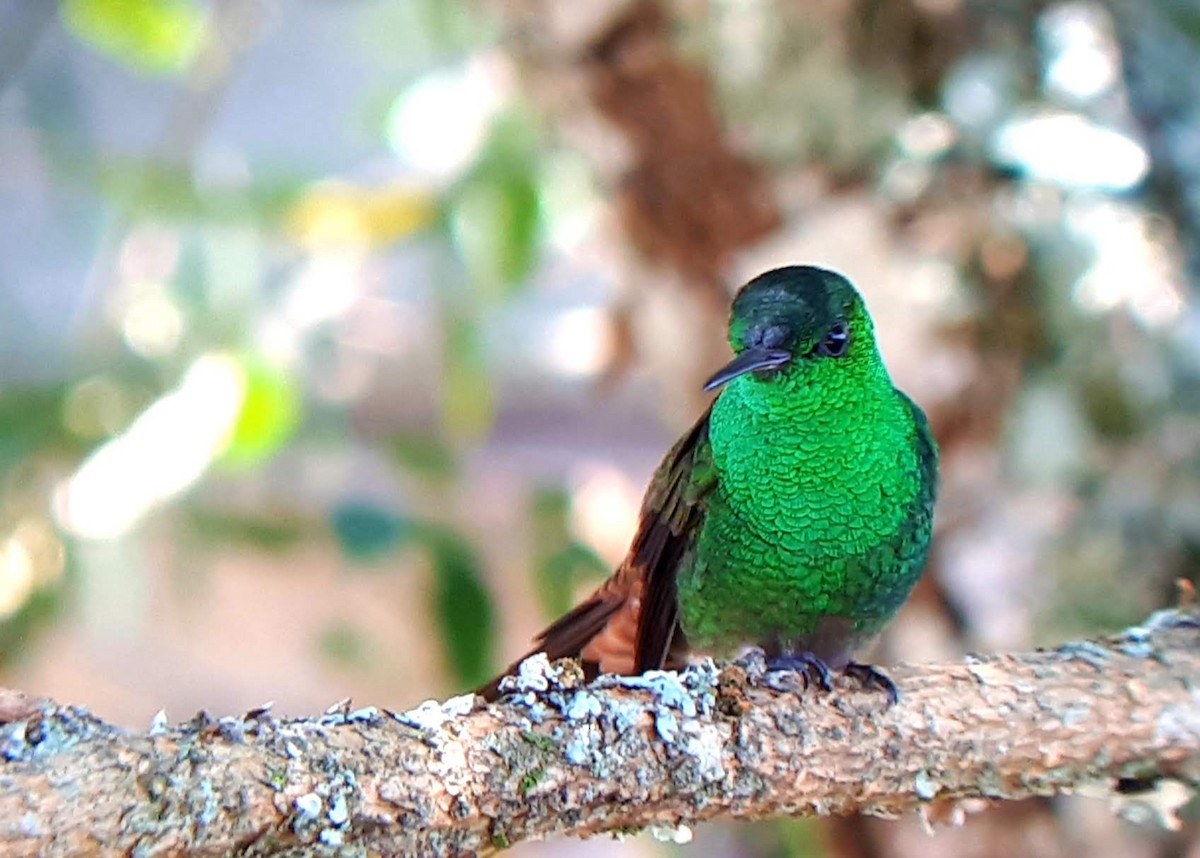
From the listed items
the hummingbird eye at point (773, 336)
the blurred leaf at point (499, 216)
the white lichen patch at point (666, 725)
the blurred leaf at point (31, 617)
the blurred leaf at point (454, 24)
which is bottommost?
the white lichen patch at point (666, 725)

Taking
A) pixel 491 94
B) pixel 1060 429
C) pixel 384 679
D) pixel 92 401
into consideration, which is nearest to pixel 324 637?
pixel 384 679

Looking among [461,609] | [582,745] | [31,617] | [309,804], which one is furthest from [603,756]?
[31,617]

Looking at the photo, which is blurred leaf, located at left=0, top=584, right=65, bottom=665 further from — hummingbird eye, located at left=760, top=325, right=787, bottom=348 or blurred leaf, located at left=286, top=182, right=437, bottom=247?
hummingbird eye, located at left=760, top=325, right=787, bottom=348

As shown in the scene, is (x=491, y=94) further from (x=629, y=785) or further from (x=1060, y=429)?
(x=629, y=785)

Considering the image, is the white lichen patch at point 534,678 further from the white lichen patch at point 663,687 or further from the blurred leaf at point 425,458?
the blurred leaf at point 425,458

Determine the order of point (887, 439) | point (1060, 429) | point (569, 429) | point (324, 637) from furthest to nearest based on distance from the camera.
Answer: point (569, 429) → point (324, 637) → point (1060, 429) → point (887, 439)

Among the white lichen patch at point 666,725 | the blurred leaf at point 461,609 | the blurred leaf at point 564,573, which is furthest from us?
the blurred leaf at point 564,573

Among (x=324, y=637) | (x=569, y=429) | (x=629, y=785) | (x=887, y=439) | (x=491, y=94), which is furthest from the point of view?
(x=569, y=429)

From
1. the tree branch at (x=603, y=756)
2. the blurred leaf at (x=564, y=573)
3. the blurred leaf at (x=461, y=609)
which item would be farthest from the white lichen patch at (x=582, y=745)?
the blurred leaf at (x=564, y=573)
